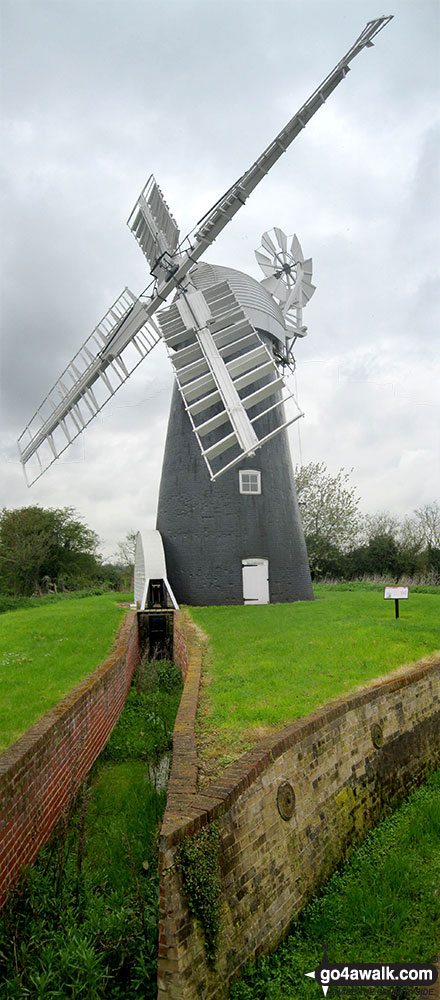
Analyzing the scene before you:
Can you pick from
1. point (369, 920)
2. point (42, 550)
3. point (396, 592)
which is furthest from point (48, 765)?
point (42, 550)

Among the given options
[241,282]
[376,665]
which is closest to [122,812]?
[376,665]

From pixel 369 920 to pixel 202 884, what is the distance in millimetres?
1751

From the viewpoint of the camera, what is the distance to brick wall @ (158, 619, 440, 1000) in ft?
10.7

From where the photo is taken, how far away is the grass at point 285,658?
5.33 m

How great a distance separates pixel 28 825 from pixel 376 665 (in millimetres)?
4403

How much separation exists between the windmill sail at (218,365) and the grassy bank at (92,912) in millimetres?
5850

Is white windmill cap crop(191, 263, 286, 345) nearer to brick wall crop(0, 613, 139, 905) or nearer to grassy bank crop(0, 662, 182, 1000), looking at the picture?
brick wall crop(0, 613, 139, 905)

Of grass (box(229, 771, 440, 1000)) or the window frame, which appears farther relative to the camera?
the window frame

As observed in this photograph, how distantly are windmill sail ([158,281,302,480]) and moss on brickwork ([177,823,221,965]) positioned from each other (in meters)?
6.93

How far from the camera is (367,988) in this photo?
12.0ft

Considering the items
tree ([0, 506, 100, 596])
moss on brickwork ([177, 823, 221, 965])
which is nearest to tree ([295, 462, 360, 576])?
tree ([0, 506, 100, 596])

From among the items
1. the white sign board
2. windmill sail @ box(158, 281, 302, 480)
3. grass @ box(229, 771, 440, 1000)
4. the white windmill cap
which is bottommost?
grass @ box(229, 771, 440, 1000)

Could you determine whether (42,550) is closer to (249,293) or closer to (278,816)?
(249,293)

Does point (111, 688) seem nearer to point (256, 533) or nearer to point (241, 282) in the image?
point (256, 533)
